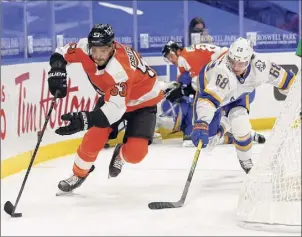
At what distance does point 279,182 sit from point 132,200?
954 mm

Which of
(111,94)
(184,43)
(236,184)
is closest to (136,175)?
(236,184)

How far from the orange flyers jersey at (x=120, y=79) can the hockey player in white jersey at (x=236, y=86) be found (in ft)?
0.95

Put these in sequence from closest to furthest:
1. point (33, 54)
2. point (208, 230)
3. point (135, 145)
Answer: point (208, 230)
point (135, 145)
point (33, 54)

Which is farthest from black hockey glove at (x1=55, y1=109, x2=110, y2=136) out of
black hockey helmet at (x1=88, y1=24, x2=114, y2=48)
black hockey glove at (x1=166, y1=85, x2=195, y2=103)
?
black hockey glove at (x1=166, y1=85, x2=195, y2=103)

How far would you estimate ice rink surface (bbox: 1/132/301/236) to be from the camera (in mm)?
4020

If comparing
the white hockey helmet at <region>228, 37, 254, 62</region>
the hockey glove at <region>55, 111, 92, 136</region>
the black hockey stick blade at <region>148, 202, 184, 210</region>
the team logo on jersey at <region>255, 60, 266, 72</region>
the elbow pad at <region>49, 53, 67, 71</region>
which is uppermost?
the white hockey helmet at <region>228, 37, 254, 62</region>

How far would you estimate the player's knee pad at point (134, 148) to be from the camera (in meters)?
4.86

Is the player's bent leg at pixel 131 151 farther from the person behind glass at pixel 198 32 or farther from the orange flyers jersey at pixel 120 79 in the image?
the person behind glass at pixel 198 32

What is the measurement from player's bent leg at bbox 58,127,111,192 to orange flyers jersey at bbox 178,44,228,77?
2257 millimetres

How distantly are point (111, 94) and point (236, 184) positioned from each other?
48.5 inches

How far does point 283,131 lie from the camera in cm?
412

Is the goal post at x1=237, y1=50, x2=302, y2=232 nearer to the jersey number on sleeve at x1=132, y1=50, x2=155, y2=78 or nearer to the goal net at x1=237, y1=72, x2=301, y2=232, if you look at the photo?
the goal net at x1=237, y1=72, x2=301, y2=232

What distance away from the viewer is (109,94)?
14.5ft

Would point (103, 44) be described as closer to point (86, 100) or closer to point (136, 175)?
point (136, 175)
